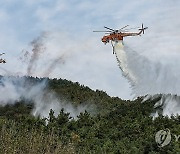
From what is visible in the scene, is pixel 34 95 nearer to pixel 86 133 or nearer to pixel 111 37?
pixel 111 37

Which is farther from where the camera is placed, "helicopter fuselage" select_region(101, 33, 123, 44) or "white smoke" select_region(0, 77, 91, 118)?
"white smoke" select_region(0, 77, 91, 118)

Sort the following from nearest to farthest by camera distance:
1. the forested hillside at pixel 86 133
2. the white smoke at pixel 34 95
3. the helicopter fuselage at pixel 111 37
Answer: the forested hillside at pixel 86 133, the helicopter fuselage at pixel 111 37, the white smoke at pixel 34 95

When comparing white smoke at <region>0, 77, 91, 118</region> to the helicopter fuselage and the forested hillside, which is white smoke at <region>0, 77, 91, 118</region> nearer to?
the helicopter fuselage

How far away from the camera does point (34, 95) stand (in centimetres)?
9081

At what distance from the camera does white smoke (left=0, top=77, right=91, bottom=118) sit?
7625 centimetres

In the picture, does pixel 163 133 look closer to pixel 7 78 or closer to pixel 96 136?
pixel 96 136

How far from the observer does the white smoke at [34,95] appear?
76250 millimetres

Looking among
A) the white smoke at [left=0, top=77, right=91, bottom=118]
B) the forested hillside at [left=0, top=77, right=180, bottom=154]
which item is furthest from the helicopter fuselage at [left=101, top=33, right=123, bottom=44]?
the white smoke at [left=0, top=77, right=91, bottom=118]

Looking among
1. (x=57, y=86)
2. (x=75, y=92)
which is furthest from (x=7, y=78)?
(x=75, y=92)

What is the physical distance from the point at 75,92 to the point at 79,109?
10129 mm

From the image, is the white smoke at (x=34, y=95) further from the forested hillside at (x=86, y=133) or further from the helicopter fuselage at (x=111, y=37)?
the forested hillside at (x=86, y=133)

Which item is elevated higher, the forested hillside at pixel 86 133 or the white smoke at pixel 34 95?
the white smoke at pixel 34 95

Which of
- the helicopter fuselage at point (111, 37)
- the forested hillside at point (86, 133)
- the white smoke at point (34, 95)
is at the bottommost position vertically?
the forested hillside at point (86, 133)

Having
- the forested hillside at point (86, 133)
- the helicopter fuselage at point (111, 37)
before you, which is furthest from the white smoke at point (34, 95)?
the forested hillside at point (86, 133)
